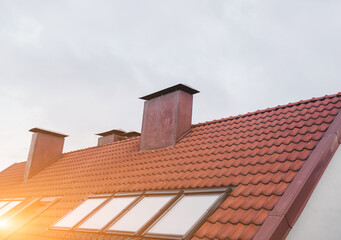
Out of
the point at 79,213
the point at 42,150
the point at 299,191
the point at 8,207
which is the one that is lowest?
the point at 8,207

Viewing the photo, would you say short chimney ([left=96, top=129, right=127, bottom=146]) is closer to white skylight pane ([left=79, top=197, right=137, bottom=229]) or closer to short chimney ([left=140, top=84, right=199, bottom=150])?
short chimney ([left=140, top=84, right=199, bottom=150])

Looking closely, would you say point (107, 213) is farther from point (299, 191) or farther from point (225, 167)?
point (299, 191)

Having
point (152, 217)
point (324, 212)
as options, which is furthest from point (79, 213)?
point (324, 212)

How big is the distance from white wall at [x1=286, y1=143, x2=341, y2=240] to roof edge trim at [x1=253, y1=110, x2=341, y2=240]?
16 cm

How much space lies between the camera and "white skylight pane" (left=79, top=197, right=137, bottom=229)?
5816mm

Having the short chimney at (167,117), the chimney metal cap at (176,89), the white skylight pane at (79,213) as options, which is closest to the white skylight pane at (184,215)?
the white skylight pane at (79,213)

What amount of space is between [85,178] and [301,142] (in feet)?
19.3

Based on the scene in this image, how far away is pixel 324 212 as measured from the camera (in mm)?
4465

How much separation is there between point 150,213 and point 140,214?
220mm

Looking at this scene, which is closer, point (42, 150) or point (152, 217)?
point (152, 217)

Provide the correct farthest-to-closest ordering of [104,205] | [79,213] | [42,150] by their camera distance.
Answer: [42,150] < [79,213] < [104,205]

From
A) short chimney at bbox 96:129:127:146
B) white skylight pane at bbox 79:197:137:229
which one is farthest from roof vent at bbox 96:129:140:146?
white skylight pane at bbox 79:197:137:229

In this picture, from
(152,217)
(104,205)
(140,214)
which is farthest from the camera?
(104,205)

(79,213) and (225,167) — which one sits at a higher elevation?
(225,167)
